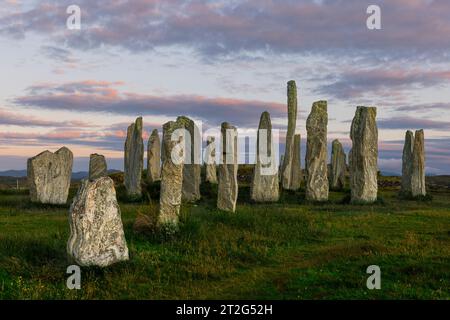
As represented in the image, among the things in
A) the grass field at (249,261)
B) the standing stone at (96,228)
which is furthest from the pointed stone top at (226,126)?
the standing stone at (96,228)

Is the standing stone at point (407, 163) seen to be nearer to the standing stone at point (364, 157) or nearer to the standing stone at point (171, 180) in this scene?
the standing stone at point (364, 157)

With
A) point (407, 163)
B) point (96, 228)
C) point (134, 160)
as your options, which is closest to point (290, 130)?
point (407, 163)

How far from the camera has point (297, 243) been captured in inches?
688

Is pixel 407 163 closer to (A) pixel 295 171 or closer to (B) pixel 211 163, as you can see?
(A) pixel 295 171

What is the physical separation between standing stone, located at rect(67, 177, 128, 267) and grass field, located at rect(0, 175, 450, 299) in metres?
0.36

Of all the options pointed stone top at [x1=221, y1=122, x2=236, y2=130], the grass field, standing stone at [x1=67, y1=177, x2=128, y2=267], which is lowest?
the grass field

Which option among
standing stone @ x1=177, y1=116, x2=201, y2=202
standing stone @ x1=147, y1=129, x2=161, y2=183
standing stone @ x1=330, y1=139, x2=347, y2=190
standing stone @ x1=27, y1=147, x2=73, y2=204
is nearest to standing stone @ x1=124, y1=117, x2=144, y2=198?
standing stone @ x1=177, y1=116, x2=201, y2=202

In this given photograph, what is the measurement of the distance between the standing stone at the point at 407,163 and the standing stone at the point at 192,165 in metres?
13.1

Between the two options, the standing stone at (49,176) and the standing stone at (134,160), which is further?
the standing stone at (134,160)

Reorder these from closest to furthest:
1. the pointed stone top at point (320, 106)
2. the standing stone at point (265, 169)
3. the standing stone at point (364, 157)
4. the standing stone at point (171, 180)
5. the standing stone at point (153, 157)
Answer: the standing stone at point (171, 180), the standing stone at point (364, 157), the standing stone at point (265, 169), the pointed stone top at point (320, 106), the standing stone at point (153, 157)

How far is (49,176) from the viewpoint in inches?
1148

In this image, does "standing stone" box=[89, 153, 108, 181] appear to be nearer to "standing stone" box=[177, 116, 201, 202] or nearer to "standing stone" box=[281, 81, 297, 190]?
"standing stone" box=[177, 116, 201, 202]

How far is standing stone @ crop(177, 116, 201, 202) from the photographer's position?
103 ft

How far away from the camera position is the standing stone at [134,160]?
3366 cm
